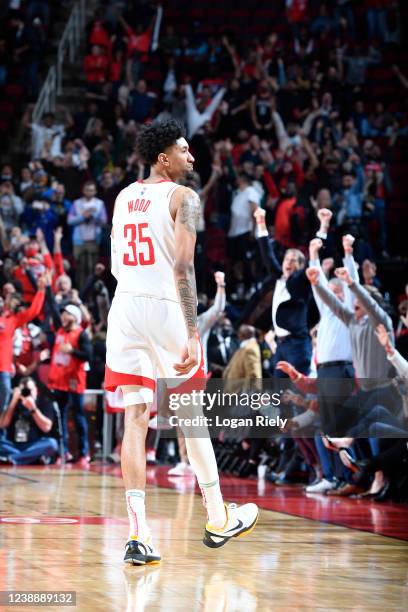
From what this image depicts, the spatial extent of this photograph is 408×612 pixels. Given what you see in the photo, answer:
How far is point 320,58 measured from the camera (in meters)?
19.8

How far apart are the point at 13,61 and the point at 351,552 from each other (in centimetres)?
1645

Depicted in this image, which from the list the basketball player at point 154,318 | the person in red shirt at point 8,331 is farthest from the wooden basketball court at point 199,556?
the person in red shirt at point 8,331

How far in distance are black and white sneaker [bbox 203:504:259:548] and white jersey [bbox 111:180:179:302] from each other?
3.56ft

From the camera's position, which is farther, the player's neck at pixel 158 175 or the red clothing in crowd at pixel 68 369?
the red clothing in crowd at pixel 68 369

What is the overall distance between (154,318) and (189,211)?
53cm

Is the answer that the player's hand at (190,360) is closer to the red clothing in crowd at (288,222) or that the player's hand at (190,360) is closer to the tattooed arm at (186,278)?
the tattooed arm at (186,278)

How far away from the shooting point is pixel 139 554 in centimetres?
512

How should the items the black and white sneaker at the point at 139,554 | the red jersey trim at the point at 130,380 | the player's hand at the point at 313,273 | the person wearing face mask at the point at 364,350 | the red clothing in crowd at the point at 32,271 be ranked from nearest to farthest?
the black and white sneaker at the point at 139,554
the red jersey trim at the point at 130,380
the person wearing face mask at the point at 364,350
the player's hand at the point at 313,273
the red clothing in crowd at the point at 32,271

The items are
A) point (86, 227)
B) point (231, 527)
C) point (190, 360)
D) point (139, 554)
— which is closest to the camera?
point (139, 554)

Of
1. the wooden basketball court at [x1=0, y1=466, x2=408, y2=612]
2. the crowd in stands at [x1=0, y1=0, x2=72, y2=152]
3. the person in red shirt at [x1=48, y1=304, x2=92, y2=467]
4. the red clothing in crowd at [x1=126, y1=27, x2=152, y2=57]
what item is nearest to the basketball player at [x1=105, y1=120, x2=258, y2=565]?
the wooden basketball court at [x1=0, y1=466, x2=408, y2=612]

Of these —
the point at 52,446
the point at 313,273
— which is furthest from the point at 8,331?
the point at 313,273

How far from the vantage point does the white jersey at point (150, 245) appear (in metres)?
5.41

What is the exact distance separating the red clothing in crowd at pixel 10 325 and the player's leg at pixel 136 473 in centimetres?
777

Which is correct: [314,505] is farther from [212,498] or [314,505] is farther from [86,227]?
[86,227]
